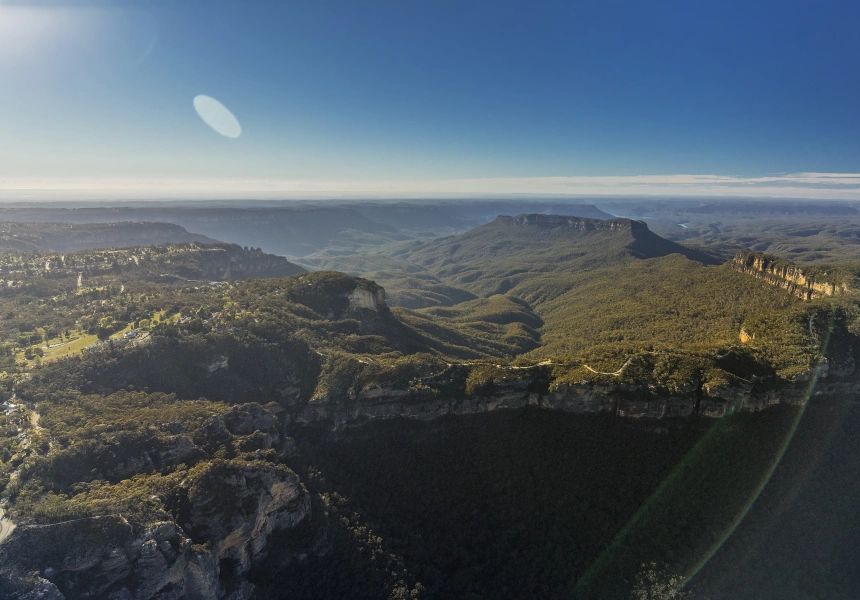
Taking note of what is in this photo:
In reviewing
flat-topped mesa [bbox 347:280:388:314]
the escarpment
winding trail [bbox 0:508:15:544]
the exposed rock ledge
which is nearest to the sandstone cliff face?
flat-topped mesa [bbox 347:280:388:314]

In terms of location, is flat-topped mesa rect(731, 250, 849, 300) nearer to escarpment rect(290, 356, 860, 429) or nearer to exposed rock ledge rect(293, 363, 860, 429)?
escarpment rect(290, 356, 860, 429)

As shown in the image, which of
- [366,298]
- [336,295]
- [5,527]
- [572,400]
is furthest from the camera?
[366,298]

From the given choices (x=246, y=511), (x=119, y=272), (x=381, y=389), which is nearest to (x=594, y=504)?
(x=381, y=389)

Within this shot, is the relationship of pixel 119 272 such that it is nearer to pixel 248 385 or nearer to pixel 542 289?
pixel 248 385

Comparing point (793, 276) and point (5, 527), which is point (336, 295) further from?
point (793, 276)

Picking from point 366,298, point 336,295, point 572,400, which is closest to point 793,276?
point 572,400

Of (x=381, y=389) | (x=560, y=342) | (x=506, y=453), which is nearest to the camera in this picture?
(x=506, y=453)

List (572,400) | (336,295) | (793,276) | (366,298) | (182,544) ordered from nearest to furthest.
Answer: (182,544)
(572,400)
(793,276)
(336,295)
(366,298)

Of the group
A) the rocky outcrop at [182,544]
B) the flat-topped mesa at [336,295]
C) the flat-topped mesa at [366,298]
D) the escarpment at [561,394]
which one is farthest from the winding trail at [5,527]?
the flat-topped mesa at [366,298]
